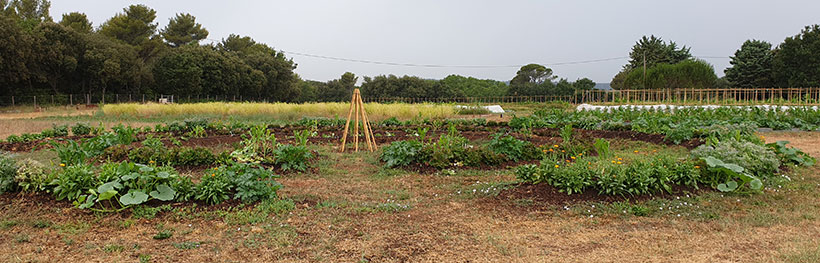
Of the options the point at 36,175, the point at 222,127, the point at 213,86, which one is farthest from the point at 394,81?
the point at 36,175

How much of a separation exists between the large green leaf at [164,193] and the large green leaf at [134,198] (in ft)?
0.32

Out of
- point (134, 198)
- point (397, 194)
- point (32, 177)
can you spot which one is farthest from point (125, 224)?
point (397, 194)

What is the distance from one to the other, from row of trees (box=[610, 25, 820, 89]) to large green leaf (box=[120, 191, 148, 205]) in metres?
44.9

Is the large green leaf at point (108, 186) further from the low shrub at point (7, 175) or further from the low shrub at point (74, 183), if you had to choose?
the low shrub at point (7, 175)

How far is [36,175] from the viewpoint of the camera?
5.10 m

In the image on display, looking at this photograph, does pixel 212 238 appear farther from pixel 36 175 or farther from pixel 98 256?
pixel 36 175

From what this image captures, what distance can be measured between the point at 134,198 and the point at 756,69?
5374cm

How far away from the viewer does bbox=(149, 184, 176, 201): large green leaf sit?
468cm

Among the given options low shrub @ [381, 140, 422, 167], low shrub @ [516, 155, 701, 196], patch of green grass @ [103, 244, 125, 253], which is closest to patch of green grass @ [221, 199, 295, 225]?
patch of green grass @ [103, 244, 125, 253]

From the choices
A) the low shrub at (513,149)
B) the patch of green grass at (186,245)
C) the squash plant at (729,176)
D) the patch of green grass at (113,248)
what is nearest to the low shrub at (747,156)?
the squash plant at (729,176)

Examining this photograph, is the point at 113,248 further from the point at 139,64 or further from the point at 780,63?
the point at 780,63

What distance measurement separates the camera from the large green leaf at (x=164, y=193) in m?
4.68

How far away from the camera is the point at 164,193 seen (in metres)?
4.75

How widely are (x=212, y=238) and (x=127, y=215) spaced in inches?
44.4
